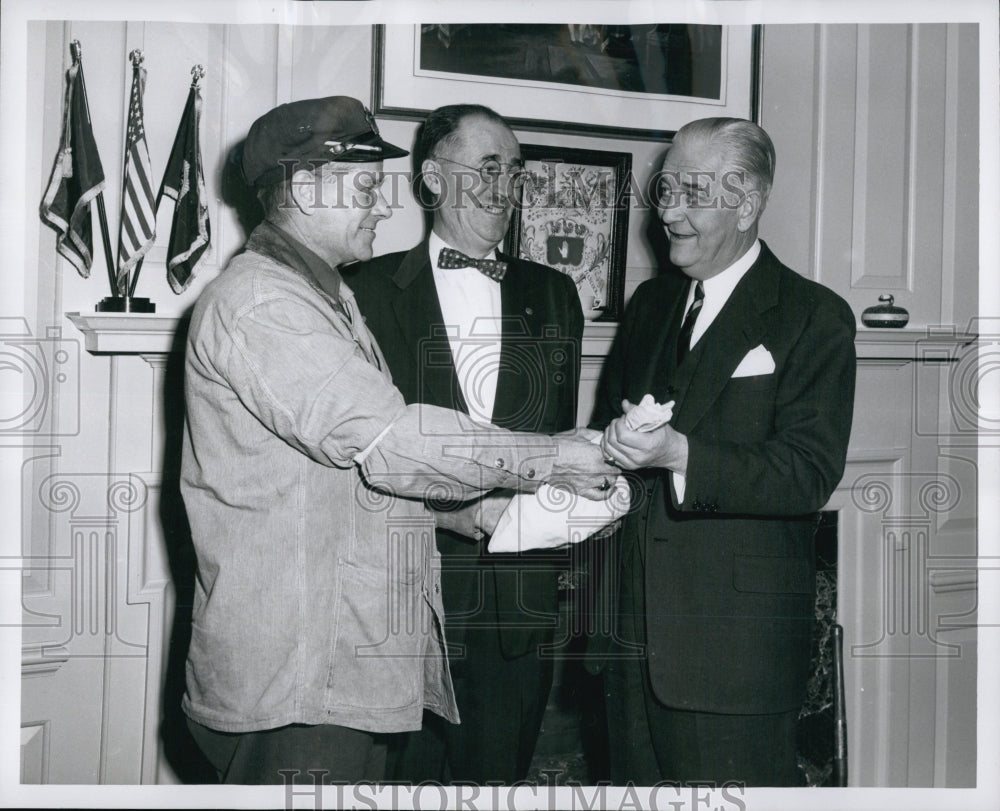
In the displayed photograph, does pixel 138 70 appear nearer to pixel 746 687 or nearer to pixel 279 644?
pixel 279 644

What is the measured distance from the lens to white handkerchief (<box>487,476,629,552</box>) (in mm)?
1831

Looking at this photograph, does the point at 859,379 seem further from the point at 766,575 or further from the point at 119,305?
the point at 119,305

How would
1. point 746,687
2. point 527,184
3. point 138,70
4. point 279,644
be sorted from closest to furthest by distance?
1. point 279,644
2. point 746,687
3. point 138,70
4. point 527,184

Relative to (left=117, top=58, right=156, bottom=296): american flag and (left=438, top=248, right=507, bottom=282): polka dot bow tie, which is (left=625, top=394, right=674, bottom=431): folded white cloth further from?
(left=117, top=58, right=156, bottom=296): american flag

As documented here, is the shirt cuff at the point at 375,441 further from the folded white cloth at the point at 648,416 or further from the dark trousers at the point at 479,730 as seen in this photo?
the dark trousers at the point at 479,730

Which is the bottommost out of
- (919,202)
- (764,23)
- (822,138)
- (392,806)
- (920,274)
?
(392,806)

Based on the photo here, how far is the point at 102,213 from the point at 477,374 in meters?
0.90

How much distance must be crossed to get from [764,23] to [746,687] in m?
1.45

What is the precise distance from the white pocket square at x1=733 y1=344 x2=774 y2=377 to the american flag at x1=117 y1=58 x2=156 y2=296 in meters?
1.32

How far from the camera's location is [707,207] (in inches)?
73.4

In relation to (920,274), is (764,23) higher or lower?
higher

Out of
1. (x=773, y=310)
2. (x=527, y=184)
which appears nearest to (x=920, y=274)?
(x=773, y=310)

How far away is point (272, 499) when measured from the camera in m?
1.55

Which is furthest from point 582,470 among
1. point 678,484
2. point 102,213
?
point 102,213
